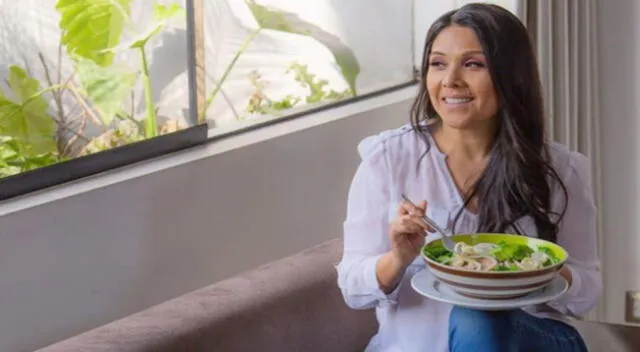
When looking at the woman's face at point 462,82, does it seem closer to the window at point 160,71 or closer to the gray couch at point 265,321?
the gray couch at point 265,321

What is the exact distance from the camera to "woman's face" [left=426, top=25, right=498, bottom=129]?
71.3 inches

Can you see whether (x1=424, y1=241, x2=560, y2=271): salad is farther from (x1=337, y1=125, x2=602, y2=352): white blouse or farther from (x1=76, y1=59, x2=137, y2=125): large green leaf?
(x1=76, y1=59, x2=137, y2=125): large green leaf

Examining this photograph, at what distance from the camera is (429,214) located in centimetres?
185

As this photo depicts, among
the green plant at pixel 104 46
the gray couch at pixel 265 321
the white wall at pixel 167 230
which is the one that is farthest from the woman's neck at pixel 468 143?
the green plant at pixel 104 46

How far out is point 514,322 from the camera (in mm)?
1681

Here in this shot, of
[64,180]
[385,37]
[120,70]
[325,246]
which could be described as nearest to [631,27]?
[385,37]

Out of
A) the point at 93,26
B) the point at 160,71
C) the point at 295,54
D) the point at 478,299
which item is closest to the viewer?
the point at 478,299

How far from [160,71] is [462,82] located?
68 centimetres

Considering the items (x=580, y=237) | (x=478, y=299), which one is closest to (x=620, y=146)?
(x=580, y=237)

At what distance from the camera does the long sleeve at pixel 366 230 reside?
1834 mm

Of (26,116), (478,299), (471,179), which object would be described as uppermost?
(26,116)

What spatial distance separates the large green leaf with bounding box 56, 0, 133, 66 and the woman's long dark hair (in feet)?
2.01

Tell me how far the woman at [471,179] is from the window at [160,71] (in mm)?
511

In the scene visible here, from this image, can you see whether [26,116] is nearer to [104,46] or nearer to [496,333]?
→ [104,46]
